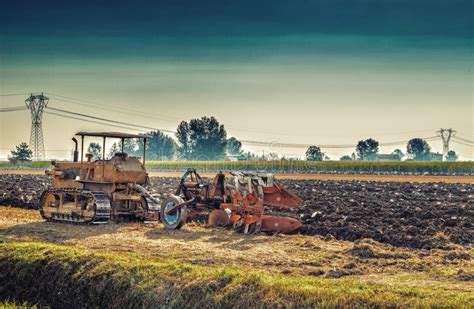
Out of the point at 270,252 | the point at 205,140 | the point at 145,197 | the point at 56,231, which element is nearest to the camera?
the point at 270,252

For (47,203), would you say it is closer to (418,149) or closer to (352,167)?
(352,167)

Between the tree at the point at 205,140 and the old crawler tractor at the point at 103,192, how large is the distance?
403 ft

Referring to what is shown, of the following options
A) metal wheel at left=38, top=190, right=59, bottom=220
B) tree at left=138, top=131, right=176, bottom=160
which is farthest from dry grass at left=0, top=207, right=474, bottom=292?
tree at left=138, top=131, right=176, bottom=160

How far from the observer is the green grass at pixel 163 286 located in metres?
12.0

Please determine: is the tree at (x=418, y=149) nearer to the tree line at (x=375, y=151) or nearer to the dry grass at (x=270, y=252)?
the tree line at (x=375, y=151)

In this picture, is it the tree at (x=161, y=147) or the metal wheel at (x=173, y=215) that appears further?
the tree at (x=161, y=147)

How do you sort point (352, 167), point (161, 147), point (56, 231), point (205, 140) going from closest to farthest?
point (56, 231)
point (352, 167)
point (205, 140)
point (161, 147)

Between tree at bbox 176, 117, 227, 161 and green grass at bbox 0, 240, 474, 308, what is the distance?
132m

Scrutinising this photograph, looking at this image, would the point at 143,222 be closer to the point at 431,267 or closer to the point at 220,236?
the point at 220,236

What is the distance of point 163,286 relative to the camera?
44.2ft

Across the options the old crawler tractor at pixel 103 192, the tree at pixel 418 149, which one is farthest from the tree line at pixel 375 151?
the old crawler tractor at pixel 103 192

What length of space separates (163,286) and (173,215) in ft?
31.8

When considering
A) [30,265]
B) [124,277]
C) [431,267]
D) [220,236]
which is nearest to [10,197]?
[220,236]

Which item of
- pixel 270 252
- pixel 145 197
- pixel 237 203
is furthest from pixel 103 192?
pixel 270 252
